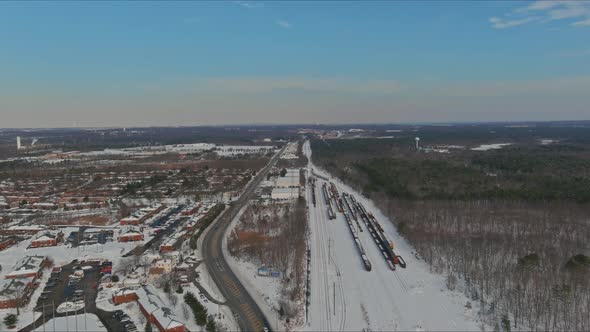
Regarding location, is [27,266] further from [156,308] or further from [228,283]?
[228,283]

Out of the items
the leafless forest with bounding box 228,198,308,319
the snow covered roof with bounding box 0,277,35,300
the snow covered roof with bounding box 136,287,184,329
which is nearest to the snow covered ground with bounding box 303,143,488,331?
the leafless forest with bounding box 228,198,308,319

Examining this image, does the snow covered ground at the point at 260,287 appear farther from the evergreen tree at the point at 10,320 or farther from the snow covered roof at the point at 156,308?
the evergreen tree at the point at 10,320

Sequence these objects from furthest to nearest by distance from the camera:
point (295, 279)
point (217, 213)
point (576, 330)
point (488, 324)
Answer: point (217, 213), point (295, 279), point (488, 324), point (576, 330)

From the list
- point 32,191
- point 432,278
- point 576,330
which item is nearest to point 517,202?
point 432,278

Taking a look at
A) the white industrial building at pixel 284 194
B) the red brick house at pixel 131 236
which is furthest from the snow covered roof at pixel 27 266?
the white industrial building at pixel 284 194

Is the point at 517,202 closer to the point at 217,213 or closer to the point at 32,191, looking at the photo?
the point at 217,213
